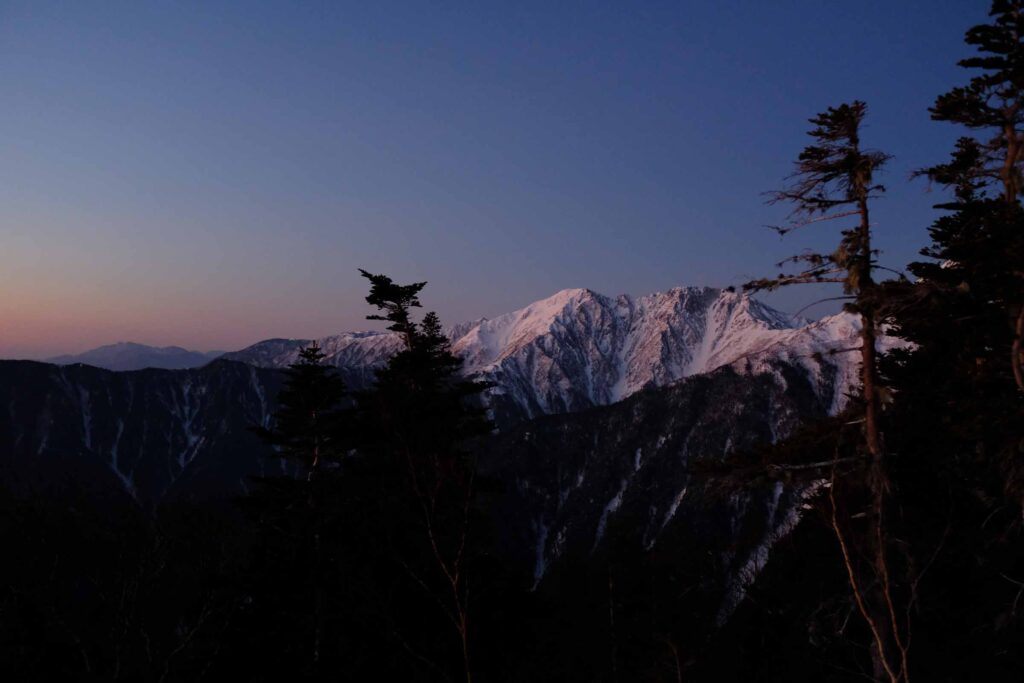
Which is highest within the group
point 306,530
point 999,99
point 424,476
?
point 999,99

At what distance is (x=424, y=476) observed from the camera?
7.74 metres

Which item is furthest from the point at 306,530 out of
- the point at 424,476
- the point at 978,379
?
the point at 978,379

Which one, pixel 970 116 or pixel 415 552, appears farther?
pixel 415 552

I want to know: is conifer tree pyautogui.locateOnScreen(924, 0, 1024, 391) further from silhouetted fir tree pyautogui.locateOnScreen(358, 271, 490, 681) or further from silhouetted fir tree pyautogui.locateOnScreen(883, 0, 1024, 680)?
silhouetted fir tree pyautogui.locateOnScreen(358, 271, 490, 681)

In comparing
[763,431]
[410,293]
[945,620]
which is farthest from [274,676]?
[763,431]

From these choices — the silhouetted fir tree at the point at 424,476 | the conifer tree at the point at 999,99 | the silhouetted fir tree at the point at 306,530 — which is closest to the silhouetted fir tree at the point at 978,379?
the conifer tree at the point at 999,99

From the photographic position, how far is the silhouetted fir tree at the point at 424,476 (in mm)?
8849

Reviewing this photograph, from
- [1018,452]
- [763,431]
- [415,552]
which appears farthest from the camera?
[763,431]

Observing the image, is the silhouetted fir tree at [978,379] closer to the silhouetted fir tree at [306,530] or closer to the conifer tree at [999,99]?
the conifer tree at [999,99]

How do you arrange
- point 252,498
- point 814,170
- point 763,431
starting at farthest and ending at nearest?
point 763,431 < point 252,498 < point 814,170

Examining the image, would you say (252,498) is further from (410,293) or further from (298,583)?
(410,293)

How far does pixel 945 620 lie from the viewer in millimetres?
16328

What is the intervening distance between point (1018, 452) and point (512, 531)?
506 feet

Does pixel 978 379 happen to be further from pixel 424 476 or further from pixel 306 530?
pixel 306 530
